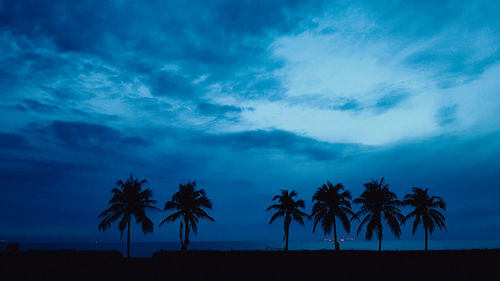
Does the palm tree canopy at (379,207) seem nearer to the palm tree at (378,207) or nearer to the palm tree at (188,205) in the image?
the palm tree at (378,207)

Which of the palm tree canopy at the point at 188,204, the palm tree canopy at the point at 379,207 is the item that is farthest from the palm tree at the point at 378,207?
the palm tree canopy at the point at 188,204

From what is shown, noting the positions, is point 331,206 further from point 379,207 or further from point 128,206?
point 128,206

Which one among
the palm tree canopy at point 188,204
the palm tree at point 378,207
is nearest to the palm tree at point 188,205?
the palm tree canopy at point 188,204

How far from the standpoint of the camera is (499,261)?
25.2m

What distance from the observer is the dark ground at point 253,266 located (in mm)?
21625

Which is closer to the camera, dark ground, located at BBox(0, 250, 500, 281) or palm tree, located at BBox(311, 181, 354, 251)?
dark ground, located at BBox(0, 250, 500, 281)

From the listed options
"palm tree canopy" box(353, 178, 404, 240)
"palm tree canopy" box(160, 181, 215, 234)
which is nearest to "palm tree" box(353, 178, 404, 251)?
"palm tree canopy" box(353, 178, 404, 240)

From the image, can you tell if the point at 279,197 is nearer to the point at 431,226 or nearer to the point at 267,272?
the point at 431,226

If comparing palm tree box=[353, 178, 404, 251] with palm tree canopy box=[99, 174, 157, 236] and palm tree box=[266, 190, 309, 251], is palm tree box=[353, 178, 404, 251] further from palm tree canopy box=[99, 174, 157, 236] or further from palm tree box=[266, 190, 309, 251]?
palm tree canopy box=[99, 174, 157, 236]

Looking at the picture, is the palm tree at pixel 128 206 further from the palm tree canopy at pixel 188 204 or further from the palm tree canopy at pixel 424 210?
the palm tree canopy at pixel 424 210

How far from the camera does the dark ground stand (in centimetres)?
2162

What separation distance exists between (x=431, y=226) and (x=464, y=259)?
65.3 feet

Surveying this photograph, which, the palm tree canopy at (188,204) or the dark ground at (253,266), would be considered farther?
the palm tree canopy at (188,204)

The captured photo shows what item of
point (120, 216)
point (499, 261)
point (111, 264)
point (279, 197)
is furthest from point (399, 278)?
point (120, 216)
